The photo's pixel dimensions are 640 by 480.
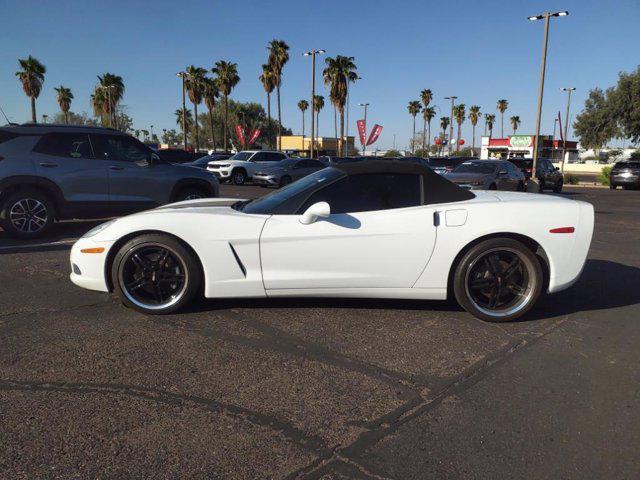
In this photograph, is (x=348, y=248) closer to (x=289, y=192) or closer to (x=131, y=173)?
(x=289, y=192)

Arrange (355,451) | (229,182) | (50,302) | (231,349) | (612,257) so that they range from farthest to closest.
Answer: (229,182)
(612,257)
(50,302)
(231,349)
(355,451)

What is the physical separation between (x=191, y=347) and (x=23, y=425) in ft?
3.92

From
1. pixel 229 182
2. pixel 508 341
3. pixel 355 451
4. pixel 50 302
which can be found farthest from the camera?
pixel 229 182

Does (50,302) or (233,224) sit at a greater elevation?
(233,224)

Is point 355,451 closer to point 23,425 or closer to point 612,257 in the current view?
point 23,425

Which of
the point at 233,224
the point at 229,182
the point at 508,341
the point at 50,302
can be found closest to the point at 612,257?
the point at 508,341

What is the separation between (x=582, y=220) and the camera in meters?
4.20

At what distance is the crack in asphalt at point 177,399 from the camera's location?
2494 mm

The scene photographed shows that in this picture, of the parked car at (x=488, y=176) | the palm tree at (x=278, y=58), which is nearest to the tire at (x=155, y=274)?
the parked car at (x=488, y=176)

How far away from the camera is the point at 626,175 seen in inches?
1057

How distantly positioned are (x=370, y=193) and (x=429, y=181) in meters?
0.52

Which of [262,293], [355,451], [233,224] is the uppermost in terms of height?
[233,224]

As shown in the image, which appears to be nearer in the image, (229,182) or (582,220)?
(582,220)

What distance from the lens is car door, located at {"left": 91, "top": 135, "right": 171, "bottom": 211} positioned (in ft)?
26.8
